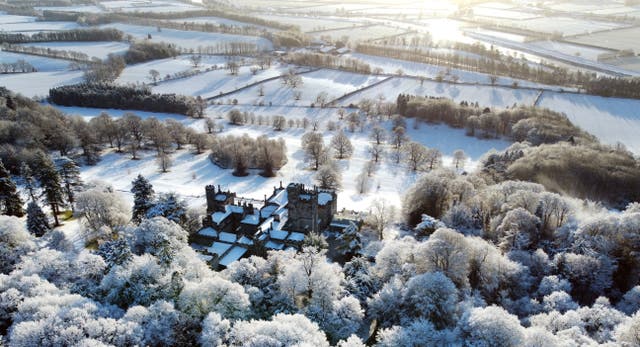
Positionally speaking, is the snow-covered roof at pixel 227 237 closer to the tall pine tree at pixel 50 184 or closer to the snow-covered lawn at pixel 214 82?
the tall pine tree at pixel 50 184

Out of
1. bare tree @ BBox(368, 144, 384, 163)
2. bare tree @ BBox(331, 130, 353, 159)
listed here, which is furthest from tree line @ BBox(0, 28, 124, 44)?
bare tree @ BBox(368, 144, 384, 163)

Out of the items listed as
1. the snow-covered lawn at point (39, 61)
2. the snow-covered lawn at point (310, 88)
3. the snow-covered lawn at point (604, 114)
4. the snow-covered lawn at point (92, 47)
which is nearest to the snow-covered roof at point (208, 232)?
the snow-covered lawn at point (310, 88)

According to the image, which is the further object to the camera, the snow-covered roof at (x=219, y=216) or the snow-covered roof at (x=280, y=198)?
the snow-covered roof at (x=280, y=198)

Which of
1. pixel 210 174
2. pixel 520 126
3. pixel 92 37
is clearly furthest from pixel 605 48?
pixel 92 37

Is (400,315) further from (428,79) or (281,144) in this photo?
(428,79)

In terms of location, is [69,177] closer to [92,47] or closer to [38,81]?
[38,81]

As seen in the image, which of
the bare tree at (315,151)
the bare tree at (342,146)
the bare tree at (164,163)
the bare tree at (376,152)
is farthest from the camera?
the bare tree at (376,152)

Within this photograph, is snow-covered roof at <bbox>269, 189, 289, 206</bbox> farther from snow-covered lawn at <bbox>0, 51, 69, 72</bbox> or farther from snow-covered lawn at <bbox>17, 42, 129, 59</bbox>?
snow-covered lawn at <bbox>17, 42, 129, 59</bbox>
